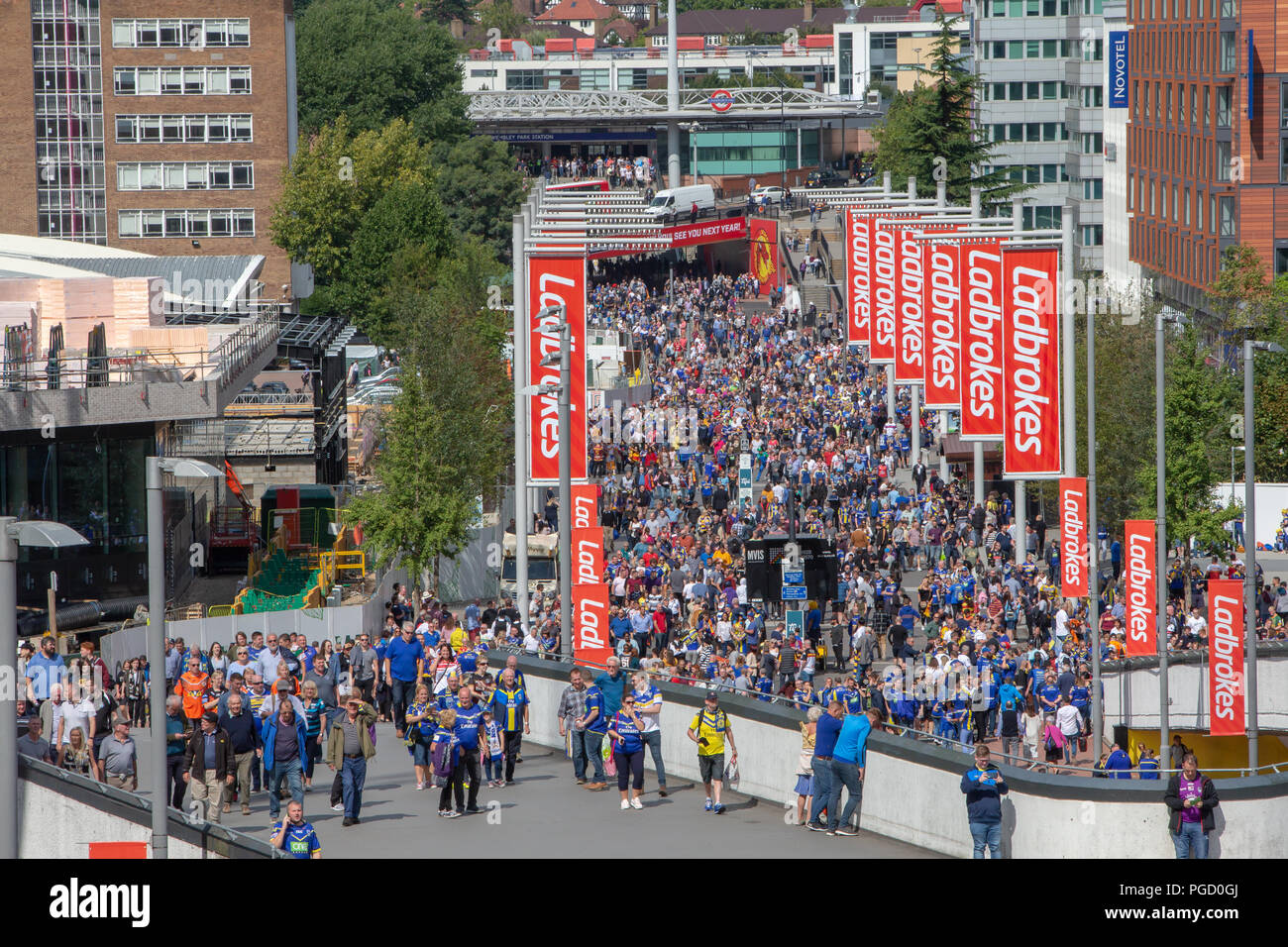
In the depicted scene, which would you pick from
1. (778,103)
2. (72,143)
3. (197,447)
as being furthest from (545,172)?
(197,447)

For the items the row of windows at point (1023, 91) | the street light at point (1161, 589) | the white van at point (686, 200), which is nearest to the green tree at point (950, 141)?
the white van at point (686, 200)

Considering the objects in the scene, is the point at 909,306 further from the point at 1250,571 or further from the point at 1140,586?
the point at 1250,571

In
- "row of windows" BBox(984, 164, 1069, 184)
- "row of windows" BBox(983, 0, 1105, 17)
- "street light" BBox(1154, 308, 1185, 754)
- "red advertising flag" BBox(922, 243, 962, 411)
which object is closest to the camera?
"street light" BBox(1154, 308, 1185, 754)

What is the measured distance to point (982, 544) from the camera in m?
42.9

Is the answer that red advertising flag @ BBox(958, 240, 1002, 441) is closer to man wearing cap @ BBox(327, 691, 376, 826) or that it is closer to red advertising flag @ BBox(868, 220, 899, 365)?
red advertising flag @ BBox(868, 220, 899, 365)

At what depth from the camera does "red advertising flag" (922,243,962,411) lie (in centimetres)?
3934

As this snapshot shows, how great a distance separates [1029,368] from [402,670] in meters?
13.6

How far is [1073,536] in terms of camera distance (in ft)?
109

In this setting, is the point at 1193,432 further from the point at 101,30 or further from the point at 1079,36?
the point at 1079,36

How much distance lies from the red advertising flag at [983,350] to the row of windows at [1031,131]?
70.9 meters

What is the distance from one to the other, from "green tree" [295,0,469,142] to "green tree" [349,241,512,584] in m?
56.2

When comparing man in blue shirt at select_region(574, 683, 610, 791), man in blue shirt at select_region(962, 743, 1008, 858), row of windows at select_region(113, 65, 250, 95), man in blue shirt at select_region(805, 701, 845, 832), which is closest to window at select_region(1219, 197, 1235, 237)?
row of windows at select_region(113, 65, 250, 95)

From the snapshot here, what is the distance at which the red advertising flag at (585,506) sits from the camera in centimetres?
2981
